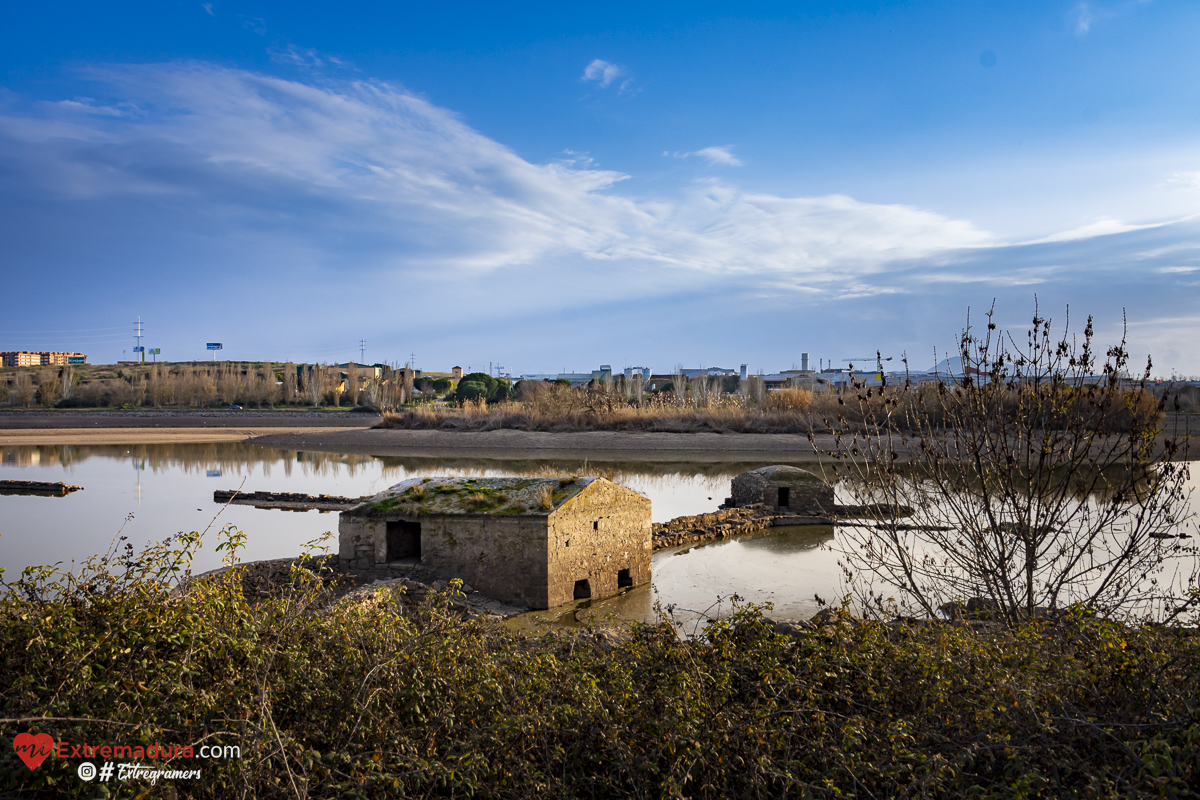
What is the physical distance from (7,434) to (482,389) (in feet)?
102

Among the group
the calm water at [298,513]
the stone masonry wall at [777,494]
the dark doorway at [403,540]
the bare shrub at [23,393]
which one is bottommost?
the calm water at [298,513]

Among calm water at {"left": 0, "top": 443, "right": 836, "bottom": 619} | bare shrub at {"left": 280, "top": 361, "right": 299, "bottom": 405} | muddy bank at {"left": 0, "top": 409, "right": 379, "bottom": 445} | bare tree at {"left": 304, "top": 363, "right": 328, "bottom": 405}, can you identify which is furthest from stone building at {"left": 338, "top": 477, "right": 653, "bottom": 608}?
bare shrub at {"left": 280, "top": 361, "right": 299, "bottom": 405}

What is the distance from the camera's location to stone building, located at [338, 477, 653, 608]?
34.8 feet

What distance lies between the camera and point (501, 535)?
10.7m

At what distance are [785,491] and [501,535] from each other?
1058 cm

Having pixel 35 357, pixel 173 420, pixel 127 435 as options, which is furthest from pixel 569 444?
pixel 35 357

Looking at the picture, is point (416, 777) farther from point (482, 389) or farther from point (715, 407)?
point (482, 389)

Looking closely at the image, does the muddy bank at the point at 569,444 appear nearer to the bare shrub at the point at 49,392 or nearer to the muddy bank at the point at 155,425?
the muddy bank at the point at 155,425

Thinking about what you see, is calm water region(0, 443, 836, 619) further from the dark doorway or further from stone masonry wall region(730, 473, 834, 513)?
the dark doorway

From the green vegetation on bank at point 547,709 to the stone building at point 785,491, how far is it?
1370 cm

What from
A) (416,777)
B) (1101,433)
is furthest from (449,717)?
(1101,433)

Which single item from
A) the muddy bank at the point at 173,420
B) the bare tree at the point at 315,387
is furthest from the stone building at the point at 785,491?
the bare tree at the point at 315,387

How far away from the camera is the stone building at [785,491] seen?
18609 millimetres

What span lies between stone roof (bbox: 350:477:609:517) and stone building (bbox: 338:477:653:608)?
16 millimetres
